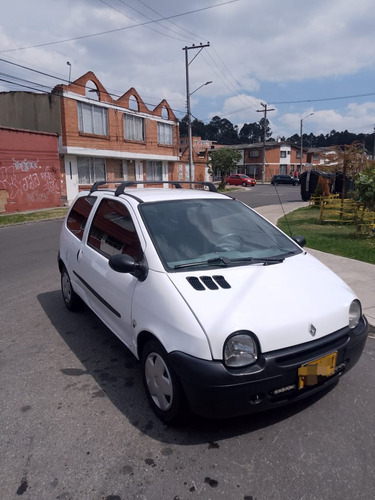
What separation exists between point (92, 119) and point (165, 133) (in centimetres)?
1012

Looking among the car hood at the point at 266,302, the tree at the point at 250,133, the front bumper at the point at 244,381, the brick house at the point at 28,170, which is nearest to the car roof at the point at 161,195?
the car hood at the point at 266,302

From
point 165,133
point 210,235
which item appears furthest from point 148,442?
point 165,133

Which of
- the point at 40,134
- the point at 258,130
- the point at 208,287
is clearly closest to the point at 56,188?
the point at 40,134

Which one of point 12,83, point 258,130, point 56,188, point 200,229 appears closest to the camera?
point 200,229

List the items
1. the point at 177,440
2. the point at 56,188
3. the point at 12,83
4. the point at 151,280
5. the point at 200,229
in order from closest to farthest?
1. the point at 177,440
2. the point at 151,280
3. the point at 200,229
4. the point at 12,83
5. the point at 56,188

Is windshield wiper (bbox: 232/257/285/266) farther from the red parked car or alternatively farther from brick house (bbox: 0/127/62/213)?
the red parked car

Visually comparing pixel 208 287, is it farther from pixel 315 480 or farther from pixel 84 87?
pixel 84 87

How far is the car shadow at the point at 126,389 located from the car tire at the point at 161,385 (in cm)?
11

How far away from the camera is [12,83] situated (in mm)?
16250

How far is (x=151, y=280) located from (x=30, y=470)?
1440 millimetres

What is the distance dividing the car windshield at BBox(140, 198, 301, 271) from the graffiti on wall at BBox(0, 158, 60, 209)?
1845cm

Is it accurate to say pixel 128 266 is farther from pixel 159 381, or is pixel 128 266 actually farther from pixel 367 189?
pixel 367 189

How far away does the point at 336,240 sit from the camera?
32.8ft

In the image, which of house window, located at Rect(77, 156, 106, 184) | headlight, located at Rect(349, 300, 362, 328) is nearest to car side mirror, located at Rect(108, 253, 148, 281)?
headlight, located at Rect(349, 300, 362, 328)
